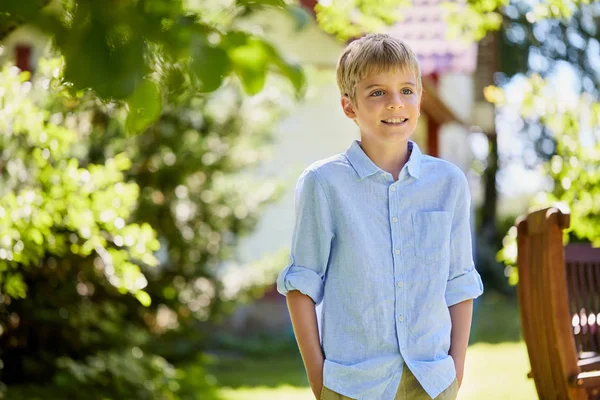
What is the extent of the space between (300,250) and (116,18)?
1444mm

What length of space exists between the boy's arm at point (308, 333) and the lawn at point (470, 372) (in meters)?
4.17

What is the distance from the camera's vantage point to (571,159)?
4.77 meters

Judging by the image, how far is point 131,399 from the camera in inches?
225

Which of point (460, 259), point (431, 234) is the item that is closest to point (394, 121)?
point (431, 234)

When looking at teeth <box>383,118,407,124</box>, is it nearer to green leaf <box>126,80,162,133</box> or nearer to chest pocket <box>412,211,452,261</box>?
chest pocket <box>412,211,452,261</box>

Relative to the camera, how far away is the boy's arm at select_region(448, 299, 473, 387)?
252cm

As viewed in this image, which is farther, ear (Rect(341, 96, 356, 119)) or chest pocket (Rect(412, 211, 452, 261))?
ear (Rect(341, 96, 356, 119))

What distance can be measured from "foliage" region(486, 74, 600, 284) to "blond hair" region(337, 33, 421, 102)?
2.28m

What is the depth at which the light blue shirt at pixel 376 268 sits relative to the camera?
7.81 feet

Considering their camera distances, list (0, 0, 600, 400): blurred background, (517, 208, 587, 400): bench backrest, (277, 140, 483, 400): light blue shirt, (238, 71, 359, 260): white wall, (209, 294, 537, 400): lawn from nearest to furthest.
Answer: (0, 0, 600, 400): blurred background
(277, 140, 483, 400): light blue shirt
(517, 208, 587, 400): bench backrest
(209, 294, 537, 400): lawn
(238, 71, 359, 260): white wall

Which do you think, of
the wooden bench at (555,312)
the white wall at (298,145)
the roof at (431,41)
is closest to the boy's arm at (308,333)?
the wooden bench at (555,312)

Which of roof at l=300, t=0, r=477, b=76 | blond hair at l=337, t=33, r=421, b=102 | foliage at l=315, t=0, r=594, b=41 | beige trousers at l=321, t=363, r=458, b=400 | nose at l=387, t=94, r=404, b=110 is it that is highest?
roof at l=300, t=0, r=477, b=76

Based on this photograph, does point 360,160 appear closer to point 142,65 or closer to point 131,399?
point 142,65

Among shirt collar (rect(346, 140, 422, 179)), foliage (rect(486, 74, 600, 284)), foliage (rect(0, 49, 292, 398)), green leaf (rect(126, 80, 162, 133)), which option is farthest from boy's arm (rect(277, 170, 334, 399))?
foliage (rect(486, 74, 600, 284))
